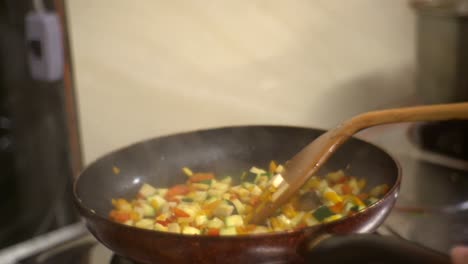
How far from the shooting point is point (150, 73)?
1.09 meters

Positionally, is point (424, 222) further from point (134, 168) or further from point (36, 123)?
point (36, 123)

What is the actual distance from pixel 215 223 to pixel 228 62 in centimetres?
53

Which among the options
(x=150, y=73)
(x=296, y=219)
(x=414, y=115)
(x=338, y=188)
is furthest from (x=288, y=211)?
(x=150, y=73)

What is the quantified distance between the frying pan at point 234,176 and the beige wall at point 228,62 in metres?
0.18

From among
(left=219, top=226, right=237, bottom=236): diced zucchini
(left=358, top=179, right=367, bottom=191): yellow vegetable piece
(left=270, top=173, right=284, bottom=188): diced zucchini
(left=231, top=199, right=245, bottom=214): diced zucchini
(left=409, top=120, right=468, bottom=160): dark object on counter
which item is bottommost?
(left=409, top=120, right=468, bottom=160): dark object on counter

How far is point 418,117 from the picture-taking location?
71 cm

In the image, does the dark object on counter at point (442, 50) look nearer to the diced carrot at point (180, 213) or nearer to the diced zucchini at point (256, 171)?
the diced zucchini at point (256, 171)

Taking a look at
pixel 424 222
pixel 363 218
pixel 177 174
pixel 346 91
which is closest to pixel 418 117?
pixel 363 218

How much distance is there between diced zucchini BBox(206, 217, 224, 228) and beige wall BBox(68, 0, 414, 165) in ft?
1.36

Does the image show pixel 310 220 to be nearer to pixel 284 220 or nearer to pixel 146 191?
pixel 284 220

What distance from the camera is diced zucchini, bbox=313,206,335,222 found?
738 mm

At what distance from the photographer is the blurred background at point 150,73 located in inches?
40.8

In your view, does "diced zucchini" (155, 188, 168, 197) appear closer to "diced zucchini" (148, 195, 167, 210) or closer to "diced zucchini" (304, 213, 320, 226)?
"diced zucchini" (148, 195, 167, 210)

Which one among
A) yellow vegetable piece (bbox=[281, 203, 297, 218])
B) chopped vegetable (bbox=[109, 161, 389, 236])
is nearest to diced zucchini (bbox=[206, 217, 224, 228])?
chopped vegetable (bbox=[109, 161, 389, 236])
